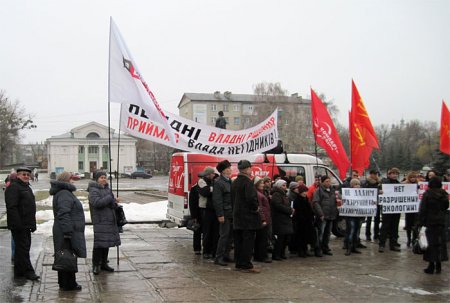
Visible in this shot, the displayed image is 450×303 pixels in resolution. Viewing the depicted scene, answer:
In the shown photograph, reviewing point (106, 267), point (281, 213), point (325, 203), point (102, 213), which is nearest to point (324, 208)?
point (325, 203)

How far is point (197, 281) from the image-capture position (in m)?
8.52

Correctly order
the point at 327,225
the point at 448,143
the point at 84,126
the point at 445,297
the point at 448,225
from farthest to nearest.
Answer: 1. the point at 84,126
2. the point at 448,143
3. the point at 448,225
4. the point at 327,225
5. the point at 445,297

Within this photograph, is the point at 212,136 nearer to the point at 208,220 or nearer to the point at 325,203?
the point at 208,220

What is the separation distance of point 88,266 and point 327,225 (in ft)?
16.7

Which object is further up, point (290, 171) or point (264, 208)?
point (290, 171)

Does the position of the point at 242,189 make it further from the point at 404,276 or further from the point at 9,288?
the point at 9,288

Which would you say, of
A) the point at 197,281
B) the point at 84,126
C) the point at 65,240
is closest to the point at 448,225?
the point at 197,281

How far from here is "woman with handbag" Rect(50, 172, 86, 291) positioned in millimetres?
7613

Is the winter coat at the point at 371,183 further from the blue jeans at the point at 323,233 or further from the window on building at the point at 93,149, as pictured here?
the window on building at the point at 93,149

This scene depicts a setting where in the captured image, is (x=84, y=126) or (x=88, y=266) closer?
(x=88, y=266)

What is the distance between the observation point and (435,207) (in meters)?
9.34

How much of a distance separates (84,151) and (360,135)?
320 ft

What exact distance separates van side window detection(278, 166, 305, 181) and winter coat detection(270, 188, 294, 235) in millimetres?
3386

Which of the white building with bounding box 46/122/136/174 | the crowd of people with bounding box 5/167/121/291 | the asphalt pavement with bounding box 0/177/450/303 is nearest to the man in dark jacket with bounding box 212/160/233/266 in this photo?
the asphalt pavement with bounding box 0/177/450/303
